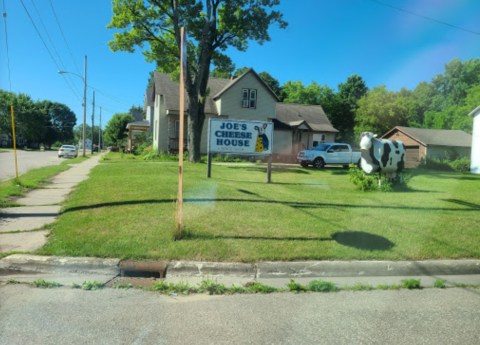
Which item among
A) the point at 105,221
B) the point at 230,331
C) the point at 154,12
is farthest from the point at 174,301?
the point at 154,12

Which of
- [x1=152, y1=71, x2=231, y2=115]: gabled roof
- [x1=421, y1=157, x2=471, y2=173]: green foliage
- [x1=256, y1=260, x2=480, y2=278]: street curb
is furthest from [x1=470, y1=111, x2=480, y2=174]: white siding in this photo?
[x1=256, y1=260, x2=480, y2=278]: street curb

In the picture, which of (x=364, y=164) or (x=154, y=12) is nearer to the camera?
(x=364, y=164)

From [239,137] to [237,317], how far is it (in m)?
10.0

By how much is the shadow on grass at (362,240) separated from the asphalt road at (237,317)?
4.79 ft

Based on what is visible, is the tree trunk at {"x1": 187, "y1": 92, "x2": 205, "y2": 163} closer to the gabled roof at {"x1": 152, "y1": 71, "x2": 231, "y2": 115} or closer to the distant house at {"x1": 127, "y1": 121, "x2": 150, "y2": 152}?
the gabled roof at {"x1": 152, "y1": 71, "x2": 231, "y2": 115}

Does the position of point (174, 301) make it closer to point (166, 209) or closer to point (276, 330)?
point (276, 330)

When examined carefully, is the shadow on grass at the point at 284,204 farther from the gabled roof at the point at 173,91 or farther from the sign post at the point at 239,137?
the gabled roof at the point at 173,91

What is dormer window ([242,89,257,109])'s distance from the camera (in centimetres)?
3353

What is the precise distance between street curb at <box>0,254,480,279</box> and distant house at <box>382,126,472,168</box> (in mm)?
31491

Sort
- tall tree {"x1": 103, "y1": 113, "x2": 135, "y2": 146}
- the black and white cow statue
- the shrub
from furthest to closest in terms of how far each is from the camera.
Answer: tall tree {"x1": 103, "y1": 113, "x2": 135, "y2": 146} < the shrub < the black and white cow statue

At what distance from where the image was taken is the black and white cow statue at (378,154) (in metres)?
11.8

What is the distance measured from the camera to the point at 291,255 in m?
6.14

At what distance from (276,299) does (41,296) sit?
2.69 metres

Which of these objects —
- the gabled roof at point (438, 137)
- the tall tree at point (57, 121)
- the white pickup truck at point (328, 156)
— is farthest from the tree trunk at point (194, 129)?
the tall tree at point (57, 121)
